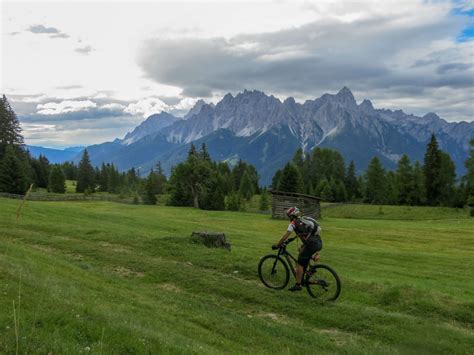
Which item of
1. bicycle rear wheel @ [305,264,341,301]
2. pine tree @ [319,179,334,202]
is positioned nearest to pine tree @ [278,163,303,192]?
pine tree @ [319,179,334,202]

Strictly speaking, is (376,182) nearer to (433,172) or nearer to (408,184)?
Answer: (408,184)

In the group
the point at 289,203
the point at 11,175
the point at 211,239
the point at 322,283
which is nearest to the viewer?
the point at 322,283

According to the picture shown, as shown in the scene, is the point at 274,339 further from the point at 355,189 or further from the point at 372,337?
the point at 355,189

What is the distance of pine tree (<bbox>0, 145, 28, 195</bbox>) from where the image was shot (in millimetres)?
82875

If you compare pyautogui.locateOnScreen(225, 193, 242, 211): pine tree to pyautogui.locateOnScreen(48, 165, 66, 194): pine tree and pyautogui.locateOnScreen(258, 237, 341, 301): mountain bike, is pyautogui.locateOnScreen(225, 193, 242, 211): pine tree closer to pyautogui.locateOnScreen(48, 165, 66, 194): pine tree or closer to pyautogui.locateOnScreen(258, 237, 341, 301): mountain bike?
pyautogui.locateOnScreen(48, 165, 66, 194): pine tree

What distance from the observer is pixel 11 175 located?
8456cm

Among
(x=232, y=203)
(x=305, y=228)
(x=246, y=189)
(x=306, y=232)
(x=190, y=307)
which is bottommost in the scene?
(x=232, y=203)

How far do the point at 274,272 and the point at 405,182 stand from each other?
103583 mm

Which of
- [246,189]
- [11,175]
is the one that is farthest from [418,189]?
→ [11,175]

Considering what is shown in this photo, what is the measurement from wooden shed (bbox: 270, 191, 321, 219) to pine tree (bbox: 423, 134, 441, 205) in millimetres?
45135

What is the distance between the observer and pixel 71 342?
6.62 m

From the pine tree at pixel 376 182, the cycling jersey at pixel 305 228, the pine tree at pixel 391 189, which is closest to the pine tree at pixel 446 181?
the pine tree at pixel 391 189

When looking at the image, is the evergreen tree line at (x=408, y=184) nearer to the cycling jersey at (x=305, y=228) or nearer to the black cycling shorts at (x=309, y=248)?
the black cycling shorts at (x=309, y=248)

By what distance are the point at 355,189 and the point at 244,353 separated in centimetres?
13611
